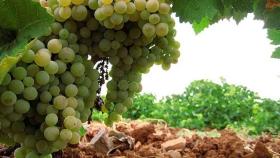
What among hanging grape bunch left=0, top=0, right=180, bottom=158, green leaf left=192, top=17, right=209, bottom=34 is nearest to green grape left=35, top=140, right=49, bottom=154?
A: hanging grape bunch left=0, top=0, right=180, bottom=158

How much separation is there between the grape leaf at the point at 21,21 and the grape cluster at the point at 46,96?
4cm

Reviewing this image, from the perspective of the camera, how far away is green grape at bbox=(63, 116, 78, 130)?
1.16m

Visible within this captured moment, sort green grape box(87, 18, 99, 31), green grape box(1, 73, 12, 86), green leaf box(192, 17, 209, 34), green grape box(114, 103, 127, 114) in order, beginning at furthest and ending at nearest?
green leaf box(192, 17, 209, 34)
green grape box(114, 103, 127, 114)
green grape box(87, 18, 99, 31)
green grape box(1, 73, 12, 86)

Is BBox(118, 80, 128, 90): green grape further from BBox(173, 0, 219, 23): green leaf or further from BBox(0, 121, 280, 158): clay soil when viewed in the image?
BBox(0, 121, 280, 158): clay soil

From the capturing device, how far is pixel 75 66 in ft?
4.13

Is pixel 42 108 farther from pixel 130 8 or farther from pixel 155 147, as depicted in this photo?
pixel 155 147

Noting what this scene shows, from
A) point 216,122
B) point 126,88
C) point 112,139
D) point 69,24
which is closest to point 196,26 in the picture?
point 112,139

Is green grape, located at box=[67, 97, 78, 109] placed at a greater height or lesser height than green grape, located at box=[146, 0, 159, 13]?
lesser

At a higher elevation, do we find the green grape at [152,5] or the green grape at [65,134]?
the green grape at [152,5]

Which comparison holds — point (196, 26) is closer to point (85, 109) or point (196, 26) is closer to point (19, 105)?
point (85, 109)

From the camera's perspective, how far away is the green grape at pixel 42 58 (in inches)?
45.5

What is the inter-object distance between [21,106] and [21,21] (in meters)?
0.17

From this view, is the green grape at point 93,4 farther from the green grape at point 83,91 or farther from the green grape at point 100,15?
the green grape at point 83,91

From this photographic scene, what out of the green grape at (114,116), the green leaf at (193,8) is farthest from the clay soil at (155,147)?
the green leaf at (193,8)
